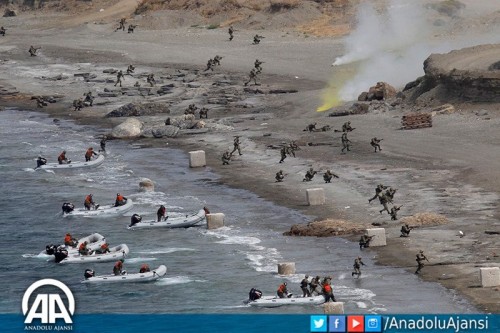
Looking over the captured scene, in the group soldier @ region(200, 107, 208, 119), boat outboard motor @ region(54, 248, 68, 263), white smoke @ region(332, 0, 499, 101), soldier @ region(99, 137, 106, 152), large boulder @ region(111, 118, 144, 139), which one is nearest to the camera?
boat outboard motor @ region(54, 248, 68, 263)

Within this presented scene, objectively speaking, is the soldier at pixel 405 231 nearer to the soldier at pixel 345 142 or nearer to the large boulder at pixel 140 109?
the soldier at pixel 345 142

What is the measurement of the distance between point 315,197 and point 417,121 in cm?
1969

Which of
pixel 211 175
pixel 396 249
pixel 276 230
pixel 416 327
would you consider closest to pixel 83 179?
pixel 211 175

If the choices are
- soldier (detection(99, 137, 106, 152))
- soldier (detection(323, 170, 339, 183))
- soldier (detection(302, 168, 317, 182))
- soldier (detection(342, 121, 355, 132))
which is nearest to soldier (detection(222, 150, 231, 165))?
soldier (detection(342, 121, 355, 132))

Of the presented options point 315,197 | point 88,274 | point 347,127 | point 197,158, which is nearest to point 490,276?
point 88,274

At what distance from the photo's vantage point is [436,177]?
89.1 metres

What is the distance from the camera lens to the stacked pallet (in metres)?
103

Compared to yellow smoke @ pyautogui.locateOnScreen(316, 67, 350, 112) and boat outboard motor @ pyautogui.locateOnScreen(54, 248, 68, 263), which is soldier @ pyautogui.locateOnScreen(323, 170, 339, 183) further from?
yellow smoke @ pyautogui.locateOnScreen(316, 67, 350, 112)

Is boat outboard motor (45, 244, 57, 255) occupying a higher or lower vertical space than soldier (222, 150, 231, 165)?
lower

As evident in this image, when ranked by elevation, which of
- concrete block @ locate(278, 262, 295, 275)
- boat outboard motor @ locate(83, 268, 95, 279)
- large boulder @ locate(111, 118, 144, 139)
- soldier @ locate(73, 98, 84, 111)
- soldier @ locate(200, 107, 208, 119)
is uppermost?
soldier @ locate(73, 98, 84, 111)

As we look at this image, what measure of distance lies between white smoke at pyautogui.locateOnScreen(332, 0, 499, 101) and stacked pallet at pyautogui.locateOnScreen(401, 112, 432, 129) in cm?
1439

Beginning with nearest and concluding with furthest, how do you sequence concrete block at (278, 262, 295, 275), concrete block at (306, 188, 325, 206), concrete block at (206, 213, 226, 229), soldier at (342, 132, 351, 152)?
1. concrete block at (278, 262, 295, 275)
2. concrete block at (206, 213, 226, 229)
3. concrete block at (306, 188, 325, 206)
4. soldier at (342, 132, 351, 152)

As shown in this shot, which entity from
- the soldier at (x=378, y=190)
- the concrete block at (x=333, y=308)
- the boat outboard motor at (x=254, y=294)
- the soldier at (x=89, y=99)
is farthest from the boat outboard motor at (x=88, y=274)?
the soldier at (x=89, y=99)

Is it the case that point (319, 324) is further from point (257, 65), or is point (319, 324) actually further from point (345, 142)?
point (257, 65)
